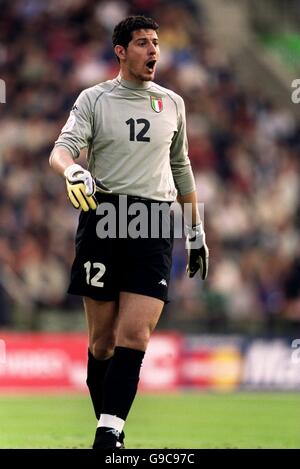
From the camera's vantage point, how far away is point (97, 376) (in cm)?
777

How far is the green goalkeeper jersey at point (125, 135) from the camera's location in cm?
727

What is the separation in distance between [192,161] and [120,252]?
12.1 meters

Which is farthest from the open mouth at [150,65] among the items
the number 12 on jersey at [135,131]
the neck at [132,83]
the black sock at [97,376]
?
the black sock at [97,376]

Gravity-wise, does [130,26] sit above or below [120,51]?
above

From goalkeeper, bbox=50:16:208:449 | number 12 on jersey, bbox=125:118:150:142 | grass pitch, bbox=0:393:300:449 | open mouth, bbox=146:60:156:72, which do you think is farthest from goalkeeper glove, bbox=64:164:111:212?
grass pitch, bbox=0:393:300:449

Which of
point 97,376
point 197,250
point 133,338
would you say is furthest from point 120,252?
point 97,376

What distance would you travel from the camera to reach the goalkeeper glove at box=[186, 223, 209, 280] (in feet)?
26.2

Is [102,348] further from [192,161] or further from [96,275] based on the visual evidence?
[192,161]

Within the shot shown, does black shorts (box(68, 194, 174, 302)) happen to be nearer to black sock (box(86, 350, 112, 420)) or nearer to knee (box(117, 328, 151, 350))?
knee (box(117, 328, 151, 350))

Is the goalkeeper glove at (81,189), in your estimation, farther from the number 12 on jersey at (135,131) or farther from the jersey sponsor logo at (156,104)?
the jersey sponsor logo at (156,104)

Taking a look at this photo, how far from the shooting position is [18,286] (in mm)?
17266

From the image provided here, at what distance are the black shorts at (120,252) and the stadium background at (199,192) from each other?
6217mm

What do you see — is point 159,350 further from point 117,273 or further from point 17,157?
point 117,273

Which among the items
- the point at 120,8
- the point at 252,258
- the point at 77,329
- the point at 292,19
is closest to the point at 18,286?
the point at 77,329
